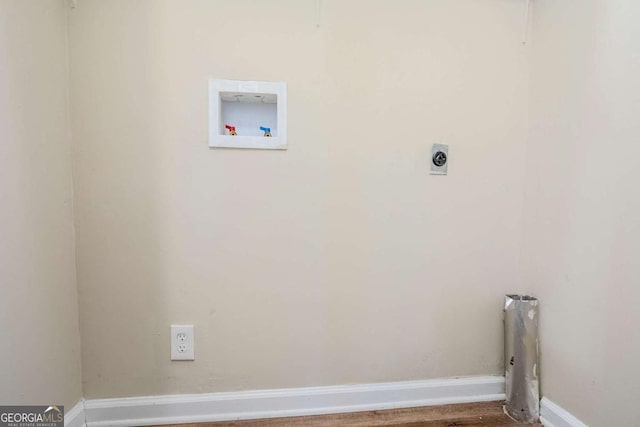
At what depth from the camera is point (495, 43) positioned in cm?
128

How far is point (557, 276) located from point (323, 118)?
1.11 meters

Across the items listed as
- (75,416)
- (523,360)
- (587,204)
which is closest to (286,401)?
(75,416)

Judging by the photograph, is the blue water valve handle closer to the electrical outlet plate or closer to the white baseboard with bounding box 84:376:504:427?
the electrical outlet plate

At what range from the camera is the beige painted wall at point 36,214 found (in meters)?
0.84

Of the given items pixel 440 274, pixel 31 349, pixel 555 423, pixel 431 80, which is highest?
pixel 431 80

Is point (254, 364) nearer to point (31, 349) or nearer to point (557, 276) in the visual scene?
point (31, 349)

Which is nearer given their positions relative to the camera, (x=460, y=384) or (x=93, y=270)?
(x=93, y=270)

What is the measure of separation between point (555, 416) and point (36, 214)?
1.97 m

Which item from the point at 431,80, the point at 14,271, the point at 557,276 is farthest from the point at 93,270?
the point at 557,276

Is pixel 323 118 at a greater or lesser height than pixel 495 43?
lesser

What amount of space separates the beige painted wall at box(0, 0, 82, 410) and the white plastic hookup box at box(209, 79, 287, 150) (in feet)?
1.68

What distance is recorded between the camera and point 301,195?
1.21m

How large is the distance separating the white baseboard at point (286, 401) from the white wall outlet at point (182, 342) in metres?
0.17

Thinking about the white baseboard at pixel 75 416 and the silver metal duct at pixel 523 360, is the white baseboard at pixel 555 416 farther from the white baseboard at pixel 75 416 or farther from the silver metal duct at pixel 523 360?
the white baseboard at pixel 75 416
